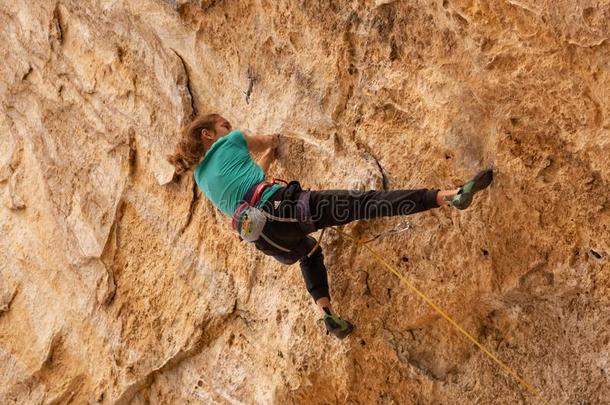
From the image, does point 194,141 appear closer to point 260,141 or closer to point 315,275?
point 260,141

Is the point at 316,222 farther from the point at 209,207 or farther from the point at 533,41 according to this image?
the point at 209,207

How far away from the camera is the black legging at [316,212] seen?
3.62 m

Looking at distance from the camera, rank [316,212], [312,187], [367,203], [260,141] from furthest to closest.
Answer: [312,187] < [260,141] < [316,212] < [367,203]

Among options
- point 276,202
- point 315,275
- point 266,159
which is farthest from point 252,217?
point 266,159

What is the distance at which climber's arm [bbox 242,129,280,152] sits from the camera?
4434mm

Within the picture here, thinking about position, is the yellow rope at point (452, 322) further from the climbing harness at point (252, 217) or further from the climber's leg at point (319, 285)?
the climbing harness at point (252, 217)

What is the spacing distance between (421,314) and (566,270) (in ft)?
2.99

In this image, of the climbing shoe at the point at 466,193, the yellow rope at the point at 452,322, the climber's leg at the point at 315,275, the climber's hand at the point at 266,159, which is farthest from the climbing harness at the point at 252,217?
the climbing shoe at the point at 466,193

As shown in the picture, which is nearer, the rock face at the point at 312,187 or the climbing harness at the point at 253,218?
the rock face at the point at 312,187

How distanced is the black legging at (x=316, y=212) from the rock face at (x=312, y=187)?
0.84ft

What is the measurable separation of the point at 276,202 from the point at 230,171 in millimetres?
330

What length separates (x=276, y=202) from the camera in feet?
13.3

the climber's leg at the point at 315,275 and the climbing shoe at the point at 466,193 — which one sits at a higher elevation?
the climbing shoe at the point at 466,193

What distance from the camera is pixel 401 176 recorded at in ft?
13.7
